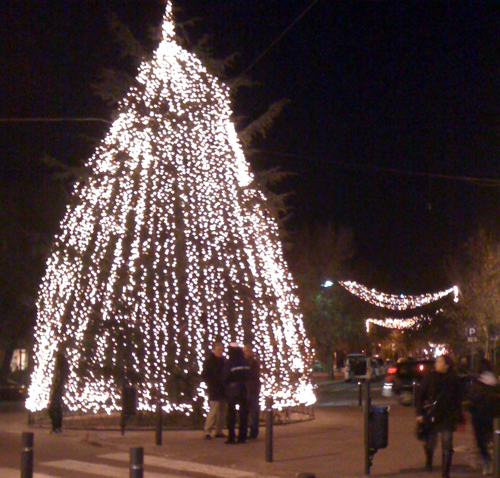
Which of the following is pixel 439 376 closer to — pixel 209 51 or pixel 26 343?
pixel 209 51

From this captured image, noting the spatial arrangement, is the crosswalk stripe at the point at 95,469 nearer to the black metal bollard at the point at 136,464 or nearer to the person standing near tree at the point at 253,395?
the person standing near tree at the point at 253,395

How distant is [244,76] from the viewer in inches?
742

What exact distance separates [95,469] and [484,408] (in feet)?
18.1

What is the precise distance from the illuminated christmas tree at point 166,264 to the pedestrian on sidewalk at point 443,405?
246 inches

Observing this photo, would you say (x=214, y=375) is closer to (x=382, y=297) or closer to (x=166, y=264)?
(x=166, y=264)

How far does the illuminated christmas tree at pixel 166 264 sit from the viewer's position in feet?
51.6

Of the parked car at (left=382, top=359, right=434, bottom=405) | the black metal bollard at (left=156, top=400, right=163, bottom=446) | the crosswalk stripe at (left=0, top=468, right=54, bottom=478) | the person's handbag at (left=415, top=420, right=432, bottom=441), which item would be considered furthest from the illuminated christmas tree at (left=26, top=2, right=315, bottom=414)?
the parked car at (left=382, top=359, right=434, bottom=405)

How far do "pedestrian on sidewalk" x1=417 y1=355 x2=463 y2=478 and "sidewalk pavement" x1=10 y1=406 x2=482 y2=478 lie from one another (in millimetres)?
712

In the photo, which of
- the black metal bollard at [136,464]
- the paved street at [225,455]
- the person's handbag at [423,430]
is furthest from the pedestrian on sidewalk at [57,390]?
the black metal bollard at [136,464]

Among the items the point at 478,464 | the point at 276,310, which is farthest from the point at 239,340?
the point at 478,464

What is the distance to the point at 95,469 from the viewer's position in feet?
36.5

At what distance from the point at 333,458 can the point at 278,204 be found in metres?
11.0

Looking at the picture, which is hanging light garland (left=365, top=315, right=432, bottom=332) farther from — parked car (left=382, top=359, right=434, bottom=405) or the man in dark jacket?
the man in dark jacket

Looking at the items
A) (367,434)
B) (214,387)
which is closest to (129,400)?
(214,387)
